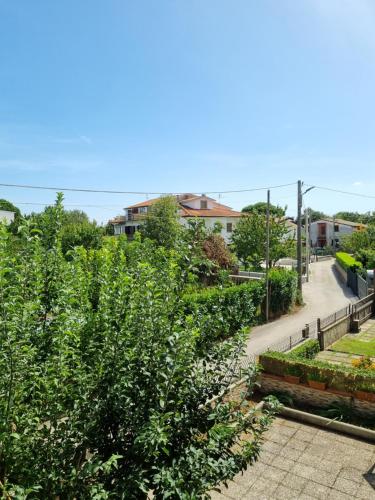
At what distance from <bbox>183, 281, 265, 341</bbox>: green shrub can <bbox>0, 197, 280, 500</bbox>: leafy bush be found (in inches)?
7.1

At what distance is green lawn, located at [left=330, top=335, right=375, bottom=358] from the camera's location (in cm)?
1617

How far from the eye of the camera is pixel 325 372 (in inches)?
432

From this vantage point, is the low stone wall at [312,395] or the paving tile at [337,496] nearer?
the paving tile at [337,496]

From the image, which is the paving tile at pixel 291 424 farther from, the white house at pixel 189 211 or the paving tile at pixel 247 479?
the white house at pixel 189 211

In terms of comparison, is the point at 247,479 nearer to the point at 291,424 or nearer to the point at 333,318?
the point at 291,424

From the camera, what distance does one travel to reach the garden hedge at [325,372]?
10.4 metres

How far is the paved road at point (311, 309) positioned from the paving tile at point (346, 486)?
5815mm

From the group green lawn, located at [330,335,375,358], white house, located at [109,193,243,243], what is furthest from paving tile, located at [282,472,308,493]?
white house, located at [109,193,243,243]

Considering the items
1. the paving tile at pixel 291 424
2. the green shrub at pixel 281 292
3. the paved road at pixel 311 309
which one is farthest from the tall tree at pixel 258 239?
the paving tile at pixel 291 424

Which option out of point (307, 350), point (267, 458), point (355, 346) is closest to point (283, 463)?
point (267, 458)

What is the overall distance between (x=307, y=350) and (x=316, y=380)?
365 cm

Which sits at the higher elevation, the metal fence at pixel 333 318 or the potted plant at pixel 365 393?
the metal fence at pixel 333 318

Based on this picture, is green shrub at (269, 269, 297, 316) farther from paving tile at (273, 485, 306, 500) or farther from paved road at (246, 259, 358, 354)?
paving tile at (273, 485, 306, 500)

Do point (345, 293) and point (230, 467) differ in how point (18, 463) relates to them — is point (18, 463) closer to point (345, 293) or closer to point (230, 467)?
point (230, 467)
